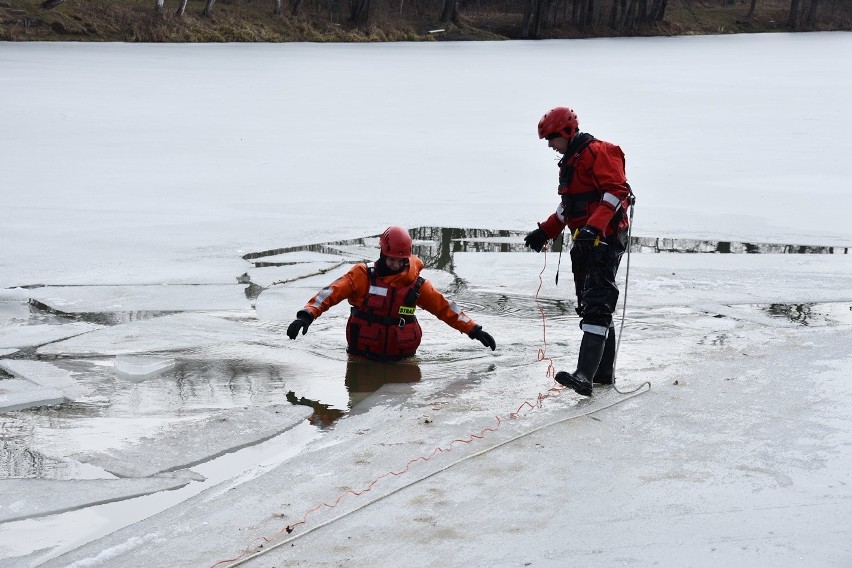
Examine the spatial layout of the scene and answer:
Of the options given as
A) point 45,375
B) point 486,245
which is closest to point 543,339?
point 486,245

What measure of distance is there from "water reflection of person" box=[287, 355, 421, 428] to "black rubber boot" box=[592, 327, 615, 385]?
38.3 inches

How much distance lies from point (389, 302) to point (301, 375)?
0.62 m

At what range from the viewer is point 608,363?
556 centimetres

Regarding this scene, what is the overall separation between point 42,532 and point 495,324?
372 cm

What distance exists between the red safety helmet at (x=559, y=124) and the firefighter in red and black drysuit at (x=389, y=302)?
96 centimetres

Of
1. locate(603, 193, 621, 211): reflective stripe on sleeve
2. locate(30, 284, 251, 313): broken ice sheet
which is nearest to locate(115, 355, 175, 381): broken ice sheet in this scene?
locate(30, 284, 251, 313): broken ice sheet

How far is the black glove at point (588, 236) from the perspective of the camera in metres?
5.14

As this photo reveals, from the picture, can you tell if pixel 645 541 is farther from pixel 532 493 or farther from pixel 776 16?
pixel 776 16

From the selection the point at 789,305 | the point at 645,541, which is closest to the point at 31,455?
the point at 645,541

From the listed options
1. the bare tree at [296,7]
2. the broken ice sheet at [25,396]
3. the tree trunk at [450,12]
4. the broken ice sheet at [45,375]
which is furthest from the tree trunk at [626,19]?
the broken ice sheet at [25,396]

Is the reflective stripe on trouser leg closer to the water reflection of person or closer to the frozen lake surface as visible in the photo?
the frozen lake surface

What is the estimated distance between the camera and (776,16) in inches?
2426

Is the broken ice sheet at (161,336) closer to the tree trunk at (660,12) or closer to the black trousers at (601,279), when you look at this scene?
the black trousers at (601,279)

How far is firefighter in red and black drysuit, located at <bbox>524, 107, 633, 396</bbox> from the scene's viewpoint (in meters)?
5.19
